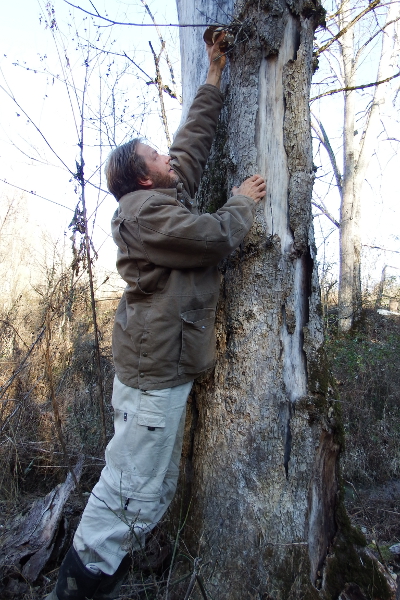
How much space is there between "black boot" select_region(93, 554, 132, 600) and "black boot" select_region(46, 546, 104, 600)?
6 cm

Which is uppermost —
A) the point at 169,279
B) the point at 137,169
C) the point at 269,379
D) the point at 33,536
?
the point at 137,169

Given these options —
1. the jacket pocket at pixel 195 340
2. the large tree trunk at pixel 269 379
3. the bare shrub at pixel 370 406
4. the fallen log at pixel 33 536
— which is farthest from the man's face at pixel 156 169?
the bare shrub at pixel 370 406

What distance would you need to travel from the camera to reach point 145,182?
238 centimetres

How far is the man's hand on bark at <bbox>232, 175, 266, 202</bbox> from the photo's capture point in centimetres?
220

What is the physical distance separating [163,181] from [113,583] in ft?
6.95

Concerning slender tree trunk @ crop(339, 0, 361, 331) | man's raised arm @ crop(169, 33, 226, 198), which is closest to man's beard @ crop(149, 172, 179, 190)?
man's raised arm @ crop(169, 33, 226, 198)

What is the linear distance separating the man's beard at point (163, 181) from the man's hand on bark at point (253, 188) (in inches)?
14.1

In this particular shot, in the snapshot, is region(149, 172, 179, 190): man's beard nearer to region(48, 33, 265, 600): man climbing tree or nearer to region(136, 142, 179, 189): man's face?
region(136, 142, 179, 189): man's face

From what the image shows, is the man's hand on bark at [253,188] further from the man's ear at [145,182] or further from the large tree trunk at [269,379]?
the man's ear at [145,182]

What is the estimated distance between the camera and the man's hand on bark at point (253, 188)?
86.7 inches

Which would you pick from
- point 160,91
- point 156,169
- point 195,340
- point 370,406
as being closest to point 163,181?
point 156,169

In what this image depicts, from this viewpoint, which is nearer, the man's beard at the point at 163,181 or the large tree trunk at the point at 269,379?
the large tree trunk at the point at 269,379

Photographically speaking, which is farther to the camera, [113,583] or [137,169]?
[137,169]

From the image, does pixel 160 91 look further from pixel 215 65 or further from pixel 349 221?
pixel 349 221
